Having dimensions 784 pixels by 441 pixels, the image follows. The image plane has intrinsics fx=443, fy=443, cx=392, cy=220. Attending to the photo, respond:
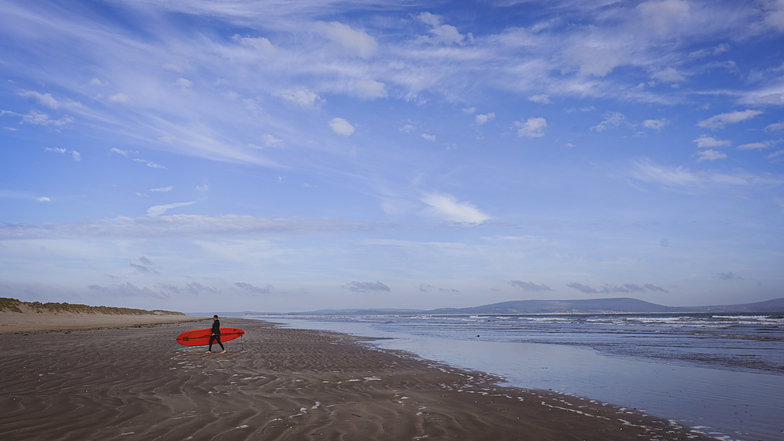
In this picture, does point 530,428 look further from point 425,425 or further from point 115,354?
point 115,354

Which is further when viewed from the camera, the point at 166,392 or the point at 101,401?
the point at 166,392

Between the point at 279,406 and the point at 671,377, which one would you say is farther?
the point at 671,377

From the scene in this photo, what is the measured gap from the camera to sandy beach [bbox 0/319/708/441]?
283 inches

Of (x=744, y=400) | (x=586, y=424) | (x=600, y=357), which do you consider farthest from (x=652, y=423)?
(x=600, y=357)

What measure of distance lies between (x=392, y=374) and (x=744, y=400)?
9.36 m

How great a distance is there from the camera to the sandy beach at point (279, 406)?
7.18m

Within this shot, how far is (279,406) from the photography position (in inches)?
355

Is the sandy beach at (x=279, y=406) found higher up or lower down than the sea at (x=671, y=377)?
higher up

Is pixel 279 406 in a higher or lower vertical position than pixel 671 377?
higher

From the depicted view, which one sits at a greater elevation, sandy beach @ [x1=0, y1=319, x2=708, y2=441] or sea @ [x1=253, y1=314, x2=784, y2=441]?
sandy beach @ [x1=0, y1=319, x2=708, y2=441]

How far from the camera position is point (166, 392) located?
33.9 feet

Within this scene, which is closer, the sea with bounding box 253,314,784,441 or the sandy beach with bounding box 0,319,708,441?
the sandy beach with bounding box 0,319,708,441

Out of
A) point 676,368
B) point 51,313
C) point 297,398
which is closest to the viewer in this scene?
point 297,398

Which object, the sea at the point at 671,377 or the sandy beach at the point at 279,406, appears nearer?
the sandy beach at the point at 279,406
